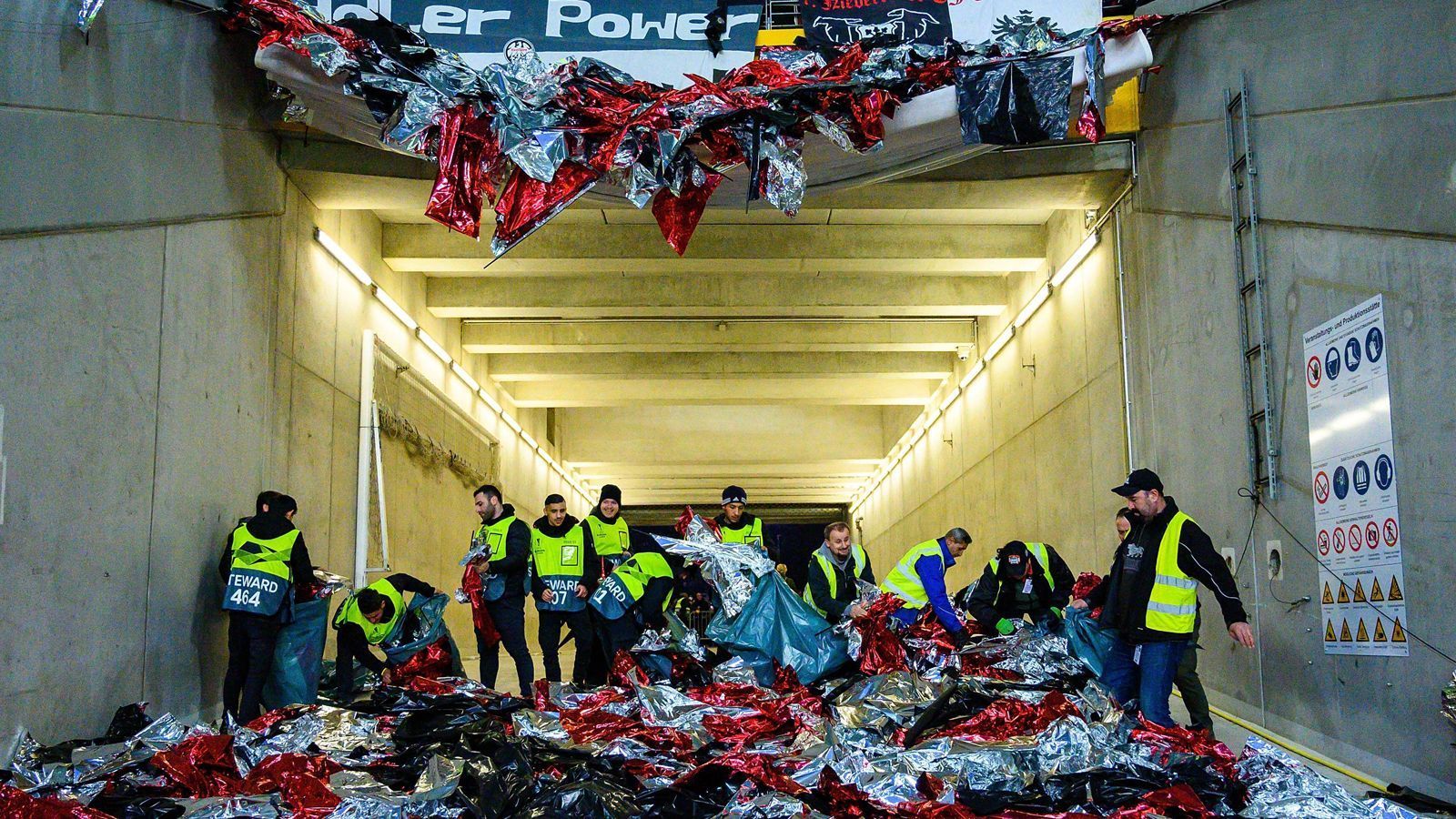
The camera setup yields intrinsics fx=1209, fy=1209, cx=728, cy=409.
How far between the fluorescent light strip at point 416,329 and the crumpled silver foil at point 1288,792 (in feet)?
26.9

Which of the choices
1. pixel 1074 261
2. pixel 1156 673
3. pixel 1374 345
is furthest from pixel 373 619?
pixel 1074 261

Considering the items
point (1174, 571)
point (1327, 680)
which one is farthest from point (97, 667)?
point (1327, 680)

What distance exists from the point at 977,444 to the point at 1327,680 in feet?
32.6

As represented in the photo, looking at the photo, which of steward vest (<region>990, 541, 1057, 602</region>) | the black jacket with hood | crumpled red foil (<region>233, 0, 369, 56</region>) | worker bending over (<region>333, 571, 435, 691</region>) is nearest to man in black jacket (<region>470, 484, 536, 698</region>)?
worker bending over (<region>333, 571, 435, 691</region>)

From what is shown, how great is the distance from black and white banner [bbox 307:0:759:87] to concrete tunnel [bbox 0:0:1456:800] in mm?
1095

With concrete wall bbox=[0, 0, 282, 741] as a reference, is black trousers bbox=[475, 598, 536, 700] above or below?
below

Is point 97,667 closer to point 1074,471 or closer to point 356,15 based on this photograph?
point 356,15

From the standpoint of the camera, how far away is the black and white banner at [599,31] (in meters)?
8.23

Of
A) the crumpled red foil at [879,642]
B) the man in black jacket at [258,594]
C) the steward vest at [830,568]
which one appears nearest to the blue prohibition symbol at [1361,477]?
the crumpled red foil at [879,642]

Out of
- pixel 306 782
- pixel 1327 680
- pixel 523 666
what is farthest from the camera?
pixel 523 666

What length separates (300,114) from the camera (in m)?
7.86

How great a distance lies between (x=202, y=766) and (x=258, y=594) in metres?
2.04

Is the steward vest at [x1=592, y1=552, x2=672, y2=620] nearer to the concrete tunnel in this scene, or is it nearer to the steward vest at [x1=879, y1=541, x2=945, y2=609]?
the steward vest at [x1=879, y1=541, x2=945, y2=609]

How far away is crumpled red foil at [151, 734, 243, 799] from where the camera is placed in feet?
16.1
